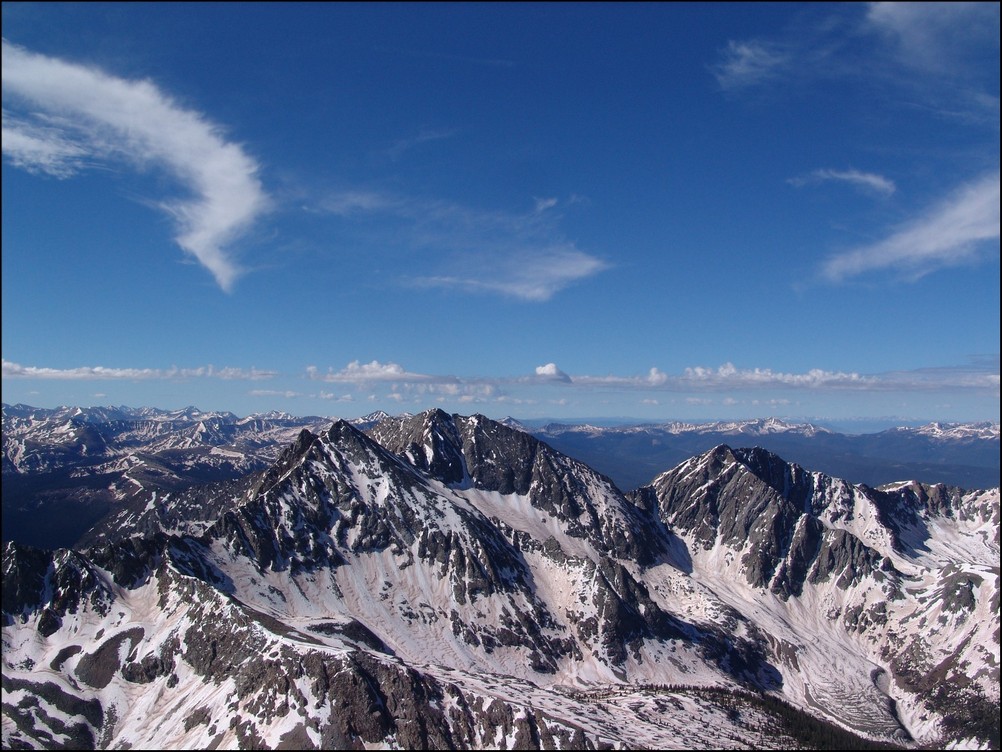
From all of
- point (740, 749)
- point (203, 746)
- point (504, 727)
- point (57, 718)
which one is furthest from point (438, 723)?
point (57, 718)

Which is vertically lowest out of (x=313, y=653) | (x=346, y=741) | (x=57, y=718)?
(x=57, y=718)

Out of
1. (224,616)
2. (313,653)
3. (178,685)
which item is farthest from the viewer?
(224,616)

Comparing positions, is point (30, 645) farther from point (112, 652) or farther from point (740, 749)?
point (740, 749)

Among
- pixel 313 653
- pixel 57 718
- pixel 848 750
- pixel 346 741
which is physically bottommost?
pixel 848 750

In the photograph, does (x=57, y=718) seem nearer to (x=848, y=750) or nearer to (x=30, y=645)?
(x=30, y=645)

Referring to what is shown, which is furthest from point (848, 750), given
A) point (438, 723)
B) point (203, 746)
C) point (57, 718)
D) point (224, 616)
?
point (57, 718)

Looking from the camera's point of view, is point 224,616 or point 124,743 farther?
point 224,616

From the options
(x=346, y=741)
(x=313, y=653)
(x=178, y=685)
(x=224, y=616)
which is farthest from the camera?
(x=224, y=616)

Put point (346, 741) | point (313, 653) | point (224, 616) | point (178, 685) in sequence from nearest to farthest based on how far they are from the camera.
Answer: point (346, 741)
point (313, 653)
point (178, 685)
point (224, 616)

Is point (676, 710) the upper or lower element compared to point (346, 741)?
lower
